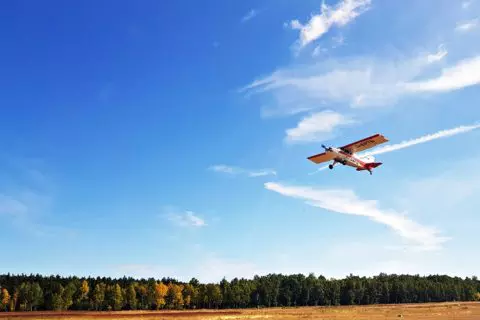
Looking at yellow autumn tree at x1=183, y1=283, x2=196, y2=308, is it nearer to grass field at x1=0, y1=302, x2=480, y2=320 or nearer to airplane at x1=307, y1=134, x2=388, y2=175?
grass field at x1=0, y1=302, x2=480, y2=320

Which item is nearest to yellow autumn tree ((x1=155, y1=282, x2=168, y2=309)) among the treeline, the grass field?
the treeline

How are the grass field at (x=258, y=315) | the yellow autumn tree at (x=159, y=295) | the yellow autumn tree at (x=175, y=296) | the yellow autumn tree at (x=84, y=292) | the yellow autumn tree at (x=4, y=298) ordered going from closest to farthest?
the grass field at (x=258, y=315) → the yellow autumn tree at (x=4, y=298) → the yellow autumn tree at (x=84, y=292) → the yellow autumn tree at (x=159, y=295) → the yellow autumn tree at (x=175, y=296)

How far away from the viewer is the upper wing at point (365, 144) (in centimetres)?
5647

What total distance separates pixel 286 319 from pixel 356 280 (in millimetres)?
118568

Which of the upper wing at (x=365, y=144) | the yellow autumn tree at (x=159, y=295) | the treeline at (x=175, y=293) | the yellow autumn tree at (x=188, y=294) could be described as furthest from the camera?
the yellow autumn tree at (x=188, y=294)

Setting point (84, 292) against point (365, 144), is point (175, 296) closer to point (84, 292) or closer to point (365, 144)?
point (84, 292)

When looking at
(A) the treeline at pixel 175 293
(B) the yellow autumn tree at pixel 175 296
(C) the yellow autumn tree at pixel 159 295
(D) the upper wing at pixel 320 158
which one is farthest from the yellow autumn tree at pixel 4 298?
(D) the upper wing at pixel 320 158

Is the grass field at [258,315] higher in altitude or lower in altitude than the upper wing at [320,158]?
lower

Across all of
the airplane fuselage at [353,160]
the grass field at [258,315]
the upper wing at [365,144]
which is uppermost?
the upper wing at [365,144]

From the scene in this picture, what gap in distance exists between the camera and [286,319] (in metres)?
77.9

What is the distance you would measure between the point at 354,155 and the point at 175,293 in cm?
10121

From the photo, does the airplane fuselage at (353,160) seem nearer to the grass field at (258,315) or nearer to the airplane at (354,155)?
the airplane at (354,155)

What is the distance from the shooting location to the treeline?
130 m

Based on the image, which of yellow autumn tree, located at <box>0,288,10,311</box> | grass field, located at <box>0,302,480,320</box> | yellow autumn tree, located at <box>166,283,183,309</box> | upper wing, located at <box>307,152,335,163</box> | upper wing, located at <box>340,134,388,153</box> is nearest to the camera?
upper wing, located at <box>340,134,388,153</box>
